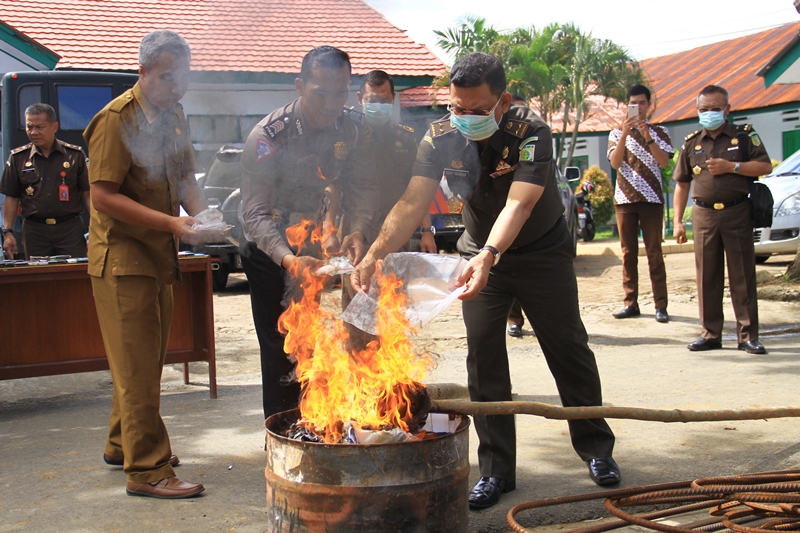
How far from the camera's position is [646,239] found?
852 centimetres

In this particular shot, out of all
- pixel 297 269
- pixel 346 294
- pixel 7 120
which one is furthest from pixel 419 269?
pixel 7 120

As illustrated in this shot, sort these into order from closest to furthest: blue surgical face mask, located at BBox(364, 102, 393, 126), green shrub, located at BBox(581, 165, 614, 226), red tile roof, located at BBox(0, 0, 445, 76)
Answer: red tile roof, located at BBox(0, 0, 445, 76) → blue surgical face mask, located at BBox(364, 102, 393, 126) → green shrub, located at BBox(581, 165, 614, 226)

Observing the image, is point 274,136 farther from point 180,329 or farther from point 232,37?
point 180,329

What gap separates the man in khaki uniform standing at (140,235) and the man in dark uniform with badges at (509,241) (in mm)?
1155

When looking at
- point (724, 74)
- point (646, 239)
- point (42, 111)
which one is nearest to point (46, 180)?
point (42, 111)

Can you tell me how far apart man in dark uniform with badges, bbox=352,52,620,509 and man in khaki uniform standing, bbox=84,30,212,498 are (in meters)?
1.16

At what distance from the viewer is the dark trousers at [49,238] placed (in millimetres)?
7562

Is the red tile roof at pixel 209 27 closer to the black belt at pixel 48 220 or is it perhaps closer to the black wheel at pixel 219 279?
the black belt at pixel 48 220

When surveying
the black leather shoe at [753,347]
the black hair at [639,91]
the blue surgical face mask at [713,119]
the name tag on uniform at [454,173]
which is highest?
the black hair at [639,91]

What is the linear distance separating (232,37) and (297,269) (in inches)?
79.4

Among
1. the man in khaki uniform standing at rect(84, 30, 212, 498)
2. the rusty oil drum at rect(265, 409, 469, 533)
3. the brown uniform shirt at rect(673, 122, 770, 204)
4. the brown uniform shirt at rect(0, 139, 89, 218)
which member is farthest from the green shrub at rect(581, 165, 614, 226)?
the rusty oil drum at rect(265, 409, 469, 533)

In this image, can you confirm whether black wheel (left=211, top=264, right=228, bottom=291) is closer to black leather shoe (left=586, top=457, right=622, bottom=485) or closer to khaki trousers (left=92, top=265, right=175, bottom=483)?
khaki trousers (left=92, top=265, right=175, bottom=483)

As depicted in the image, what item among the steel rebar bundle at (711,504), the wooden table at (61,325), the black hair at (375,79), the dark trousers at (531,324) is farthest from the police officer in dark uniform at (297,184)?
the wooden table at (61,325)

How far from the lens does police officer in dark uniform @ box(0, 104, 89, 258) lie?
7480mm
